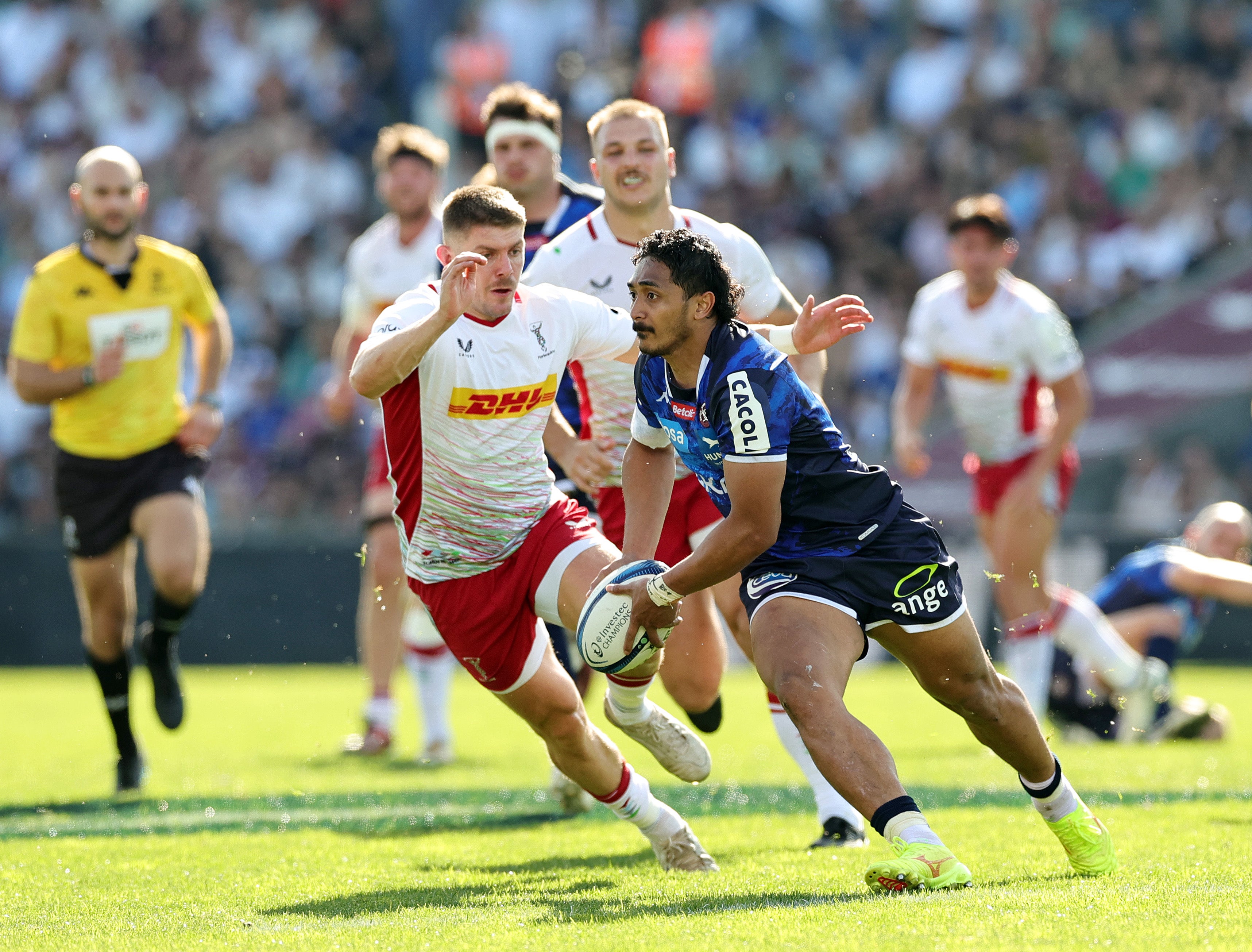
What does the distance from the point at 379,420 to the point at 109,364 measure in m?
2.00

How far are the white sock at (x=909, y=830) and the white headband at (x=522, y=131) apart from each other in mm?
4371

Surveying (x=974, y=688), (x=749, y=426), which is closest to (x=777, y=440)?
(x=749, y=426)

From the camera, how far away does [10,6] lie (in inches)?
842

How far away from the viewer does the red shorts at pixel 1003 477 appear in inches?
389

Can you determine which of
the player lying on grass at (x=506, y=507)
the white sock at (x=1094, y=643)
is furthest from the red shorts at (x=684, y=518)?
the white sock at (x=1094, y=643)

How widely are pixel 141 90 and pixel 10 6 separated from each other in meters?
2.52

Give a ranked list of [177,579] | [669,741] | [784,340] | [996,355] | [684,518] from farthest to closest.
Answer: [996,355]
[177,579]
[684,518]
[669,741]
[784,340]

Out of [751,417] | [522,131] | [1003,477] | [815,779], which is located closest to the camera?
[751,417]

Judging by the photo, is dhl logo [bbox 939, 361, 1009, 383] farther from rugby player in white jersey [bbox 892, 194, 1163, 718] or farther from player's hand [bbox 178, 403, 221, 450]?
player's hand [bbox 178, 403, 221, 450]

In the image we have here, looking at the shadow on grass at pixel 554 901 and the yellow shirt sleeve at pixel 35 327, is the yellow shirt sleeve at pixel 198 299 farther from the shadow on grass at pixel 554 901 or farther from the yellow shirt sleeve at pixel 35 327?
the shadow on grass at pixel 554 901

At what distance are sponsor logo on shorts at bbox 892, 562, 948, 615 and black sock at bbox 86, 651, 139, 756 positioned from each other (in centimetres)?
484

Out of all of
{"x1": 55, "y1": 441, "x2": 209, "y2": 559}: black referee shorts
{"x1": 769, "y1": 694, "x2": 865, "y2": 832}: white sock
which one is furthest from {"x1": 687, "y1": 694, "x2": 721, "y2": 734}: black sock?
{"x1": 55, "y1": 441, "x2": 209, "y2": 559}: black referee shorts

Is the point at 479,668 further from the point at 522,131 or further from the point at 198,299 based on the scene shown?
the point at 198,299

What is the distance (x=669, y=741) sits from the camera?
598 cm
